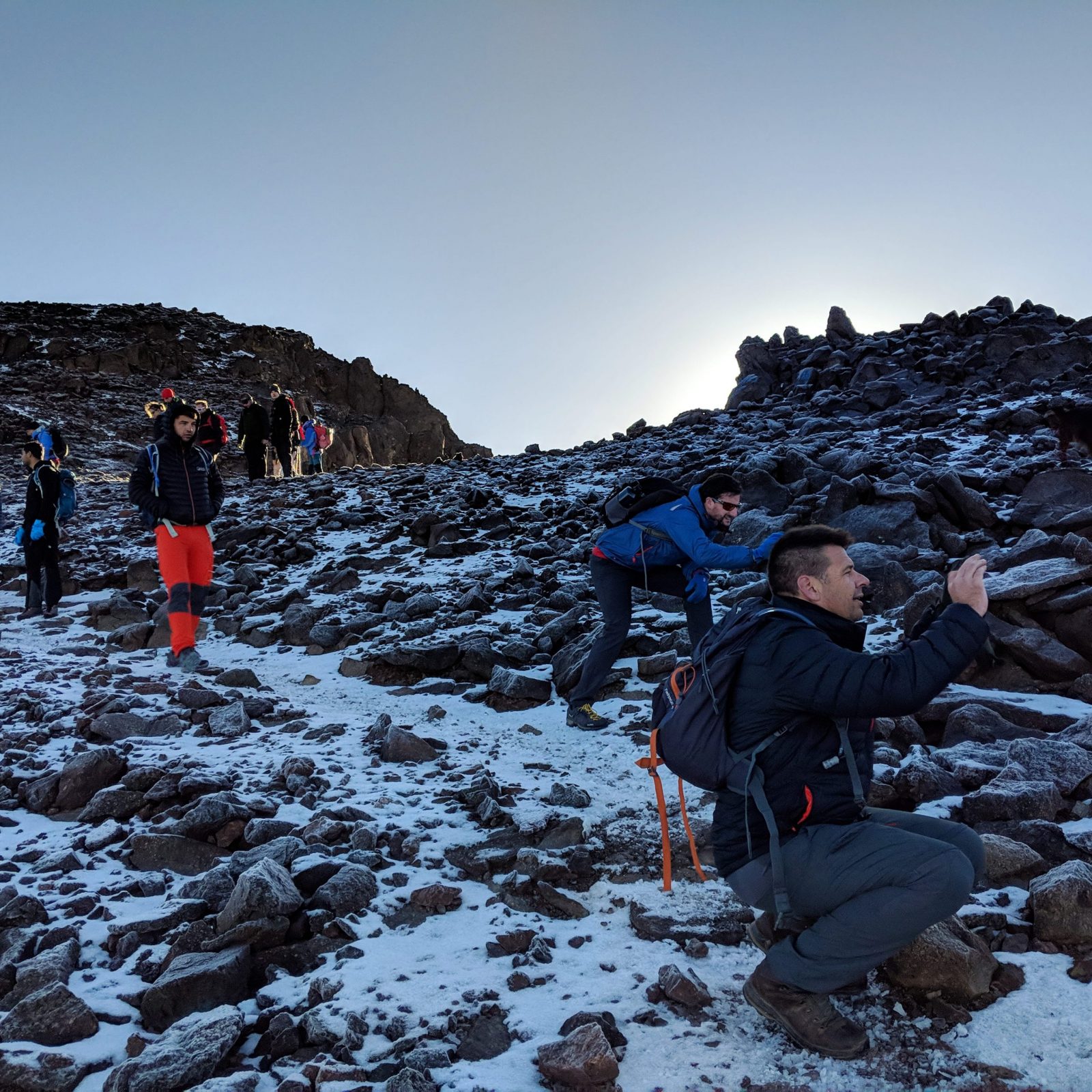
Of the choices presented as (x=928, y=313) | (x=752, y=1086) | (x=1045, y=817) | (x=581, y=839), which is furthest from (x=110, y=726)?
(x=928, y=313)

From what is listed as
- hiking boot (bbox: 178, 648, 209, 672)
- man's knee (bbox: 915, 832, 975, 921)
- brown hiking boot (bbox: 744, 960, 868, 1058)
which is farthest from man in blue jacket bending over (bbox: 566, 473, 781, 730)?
hiking boot (bbox: 178, 648, 209, 672)

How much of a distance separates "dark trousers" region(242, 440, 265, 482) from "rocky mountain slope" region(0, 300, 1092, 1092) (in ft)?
33.8

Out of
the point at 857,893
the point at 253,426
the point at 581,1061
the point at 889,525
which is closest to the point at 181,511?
the point at 581,1061

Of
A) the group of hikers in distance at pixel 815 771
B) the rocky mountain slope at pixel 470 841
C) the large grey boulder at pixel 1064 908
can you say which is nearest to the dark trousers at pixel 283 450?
→ the rocky mountain slope at pixel 470 841

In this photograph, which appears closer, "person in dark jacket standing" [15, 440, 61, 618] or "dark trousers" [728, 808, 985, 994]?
"dark trousers" [728, 808, 985, 994]

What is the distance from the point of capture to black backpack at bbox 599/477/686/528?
5.80 meters

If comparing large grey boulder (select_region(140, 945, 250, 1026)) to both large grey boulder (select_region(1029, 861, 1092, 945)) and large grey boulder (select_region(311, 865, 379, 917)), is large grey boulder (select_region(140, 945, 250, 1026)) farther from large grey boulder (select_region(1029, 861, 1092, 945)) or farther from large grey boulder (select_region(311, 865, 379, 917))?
large grey boulder (select_region(1029, 861, 1092, 945))

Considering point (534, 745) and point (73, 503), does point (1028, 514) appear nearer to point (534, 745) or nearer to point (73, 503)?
point (534, 745)

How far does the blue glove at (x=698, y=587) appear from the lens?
19.5ft

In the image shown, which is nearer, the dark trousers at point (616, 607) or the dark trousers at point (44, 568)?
the dark trousers at point (616, 607)

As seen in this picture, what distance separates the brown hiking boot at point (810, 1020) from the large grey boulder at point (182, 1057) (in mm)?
1846

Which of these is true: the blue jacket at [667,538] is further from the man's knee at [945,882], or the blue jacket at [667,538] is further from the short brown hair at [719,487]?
the man's knee at [945,882]

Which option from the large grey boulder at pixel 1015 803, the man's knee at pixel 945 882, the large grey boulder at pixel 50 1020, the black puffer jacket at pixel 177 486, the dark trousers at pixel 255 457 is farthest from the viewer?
the dark trousers at pixel 255 457

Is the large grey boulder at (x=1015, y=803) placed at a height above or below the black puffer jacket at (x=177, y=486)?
below
